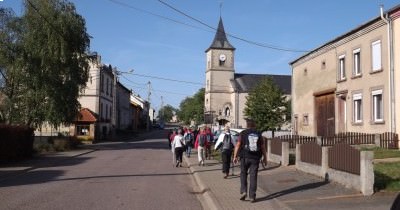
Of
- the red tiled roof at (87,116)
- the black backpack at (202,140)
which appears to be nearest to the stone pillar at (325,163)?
the black backpack at (202,140)

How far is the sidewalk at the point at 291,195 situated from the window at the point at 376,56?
12.2 metres

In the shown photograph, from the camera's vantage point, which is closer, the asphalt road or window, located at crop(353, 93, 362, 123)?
the asphalt road

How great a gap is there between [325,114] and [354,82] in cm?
540

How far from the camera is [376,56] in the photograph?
2719 cm

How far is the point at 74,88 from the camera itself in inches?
1486

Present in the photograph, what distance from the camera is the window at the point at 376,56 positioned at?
2683cm

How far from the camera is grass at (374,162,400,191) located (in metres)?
12.0

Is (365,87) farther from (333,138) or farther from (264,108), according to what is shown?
(264,108)

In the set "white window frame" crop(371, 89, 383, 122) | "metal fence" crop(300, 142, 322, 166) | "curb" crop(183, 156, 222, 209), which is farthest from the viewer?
"white window frame" crop(371, 89, 383, 122)

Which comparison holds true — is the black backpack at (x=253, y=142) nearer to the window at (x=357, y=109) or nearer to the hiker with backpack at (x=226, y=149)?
the hiker with backpack at (x=226, y=149)

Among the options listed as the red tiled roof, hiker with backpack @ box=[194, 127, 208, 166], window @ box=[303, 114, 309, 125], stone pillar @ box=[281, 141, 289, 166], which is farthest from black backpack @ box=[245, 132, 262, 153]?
the red tiled roof

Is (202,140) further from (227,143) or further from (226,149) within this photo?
(226,149)

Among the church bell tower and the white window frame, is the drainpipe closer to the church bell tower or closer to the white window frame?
the white window frame

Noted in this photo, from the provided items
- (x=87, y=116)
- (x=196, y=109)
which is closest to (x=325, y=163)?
(x=87, y=116)
